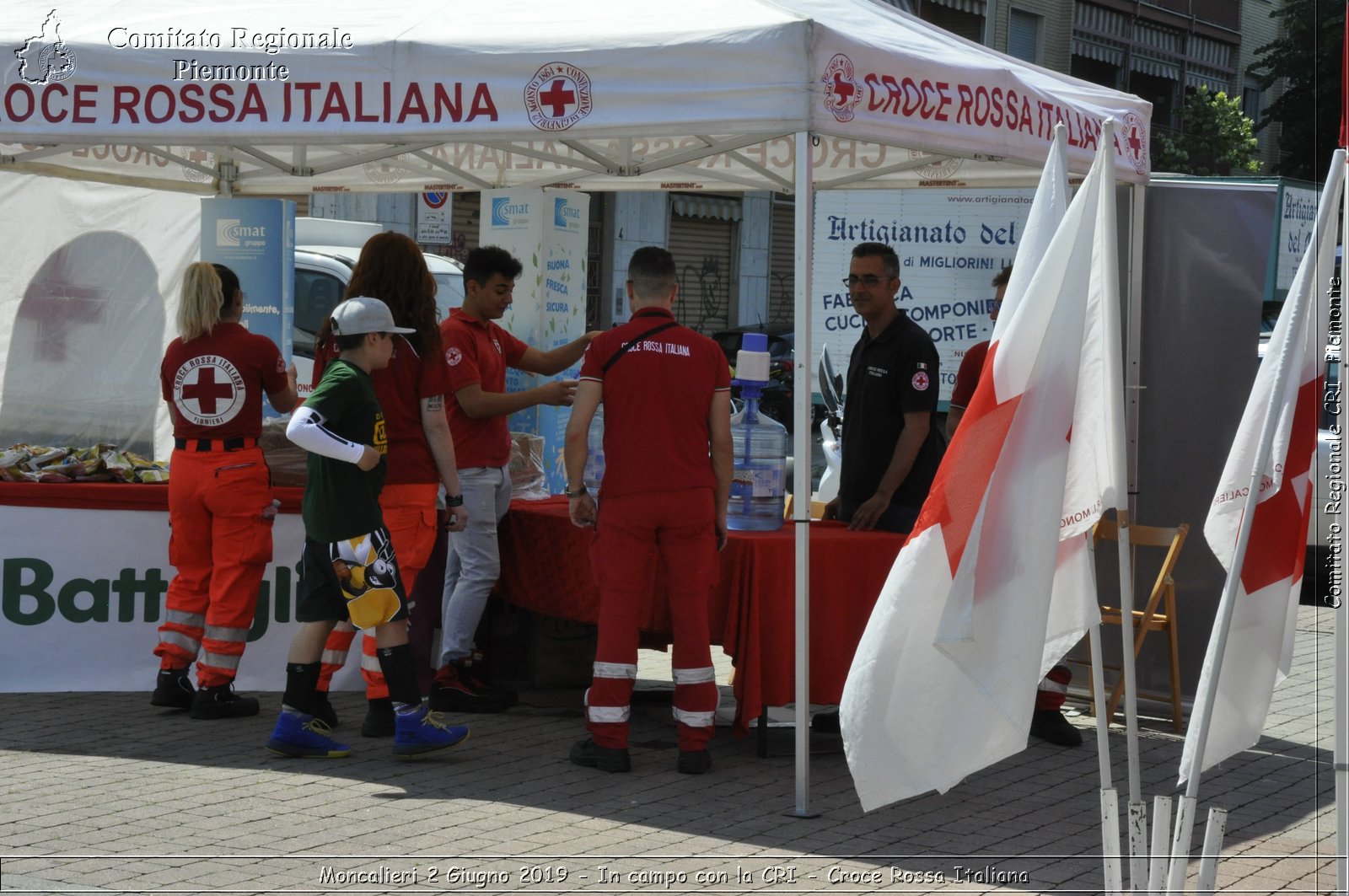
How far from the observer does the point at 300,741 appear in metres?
5.81

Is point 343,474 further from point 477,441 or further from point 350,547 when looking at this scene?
point 477,441

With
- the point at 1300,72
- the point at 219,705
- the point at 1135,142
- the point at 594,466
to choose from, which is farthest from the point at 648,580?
the point at 1300,72

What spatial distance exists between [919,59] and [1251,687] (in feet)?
8.82

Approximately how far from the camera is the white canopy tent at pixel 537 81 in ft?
17.0

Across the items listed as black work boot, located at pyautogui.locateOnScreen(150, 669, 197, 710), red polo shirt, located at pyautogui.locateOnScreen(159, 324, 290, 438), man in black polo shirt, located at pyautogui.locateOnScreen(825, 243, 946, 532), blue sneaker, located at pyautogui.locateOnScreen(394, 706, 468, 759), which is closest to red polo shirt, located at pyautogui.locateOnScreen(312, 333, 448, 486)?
red polo shirt, located at pyautogui.locateOnScreen(159, 324, 290, 438)

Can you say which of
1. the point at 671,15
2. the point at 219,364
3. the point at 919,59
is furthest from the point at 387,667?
the point at 919,59

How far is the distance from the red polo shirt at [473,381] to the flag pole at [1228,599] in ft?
12.3

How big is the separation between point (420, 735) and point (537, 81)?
246 centimetres

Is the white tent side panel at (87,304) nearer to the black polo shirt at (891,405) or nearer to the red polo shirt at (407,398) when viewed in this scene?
the red polo shirt at (407,398)

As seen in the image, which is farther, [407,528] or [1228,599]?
[407,528]

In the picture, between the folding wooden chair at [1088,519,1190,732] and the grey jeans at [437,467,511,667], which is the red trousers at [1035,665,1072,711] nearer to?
the folding wooden chair at [1088,519,1190,732]

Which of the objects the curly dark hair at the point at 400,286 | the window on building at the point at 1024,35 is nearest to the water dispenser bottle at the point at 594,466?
the curly dark hair at the point at 400,286

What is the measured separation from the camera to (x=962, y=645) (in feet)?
11.3

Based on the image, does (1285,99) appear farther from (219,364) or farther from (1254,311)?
(219,364)
